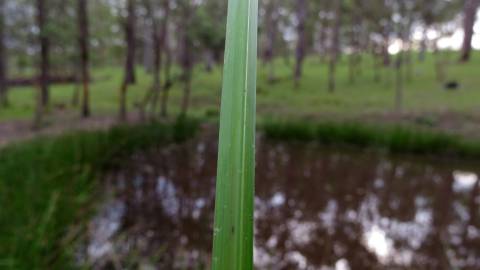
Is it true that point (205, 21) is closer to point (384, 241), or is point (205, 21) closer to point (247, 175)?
point (384, 241)

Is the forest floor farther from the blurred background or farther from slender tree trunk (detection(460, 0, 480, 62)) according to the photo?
slender tree trunk (detection(460, 0, 480, 62))

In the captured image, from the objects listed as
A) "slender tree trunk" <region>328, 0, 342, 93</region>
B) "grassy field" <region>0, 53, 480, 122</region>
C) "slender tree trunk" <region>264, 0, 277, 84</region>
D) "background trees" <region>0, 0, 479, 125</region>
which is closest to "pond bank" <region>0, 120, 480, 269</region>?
"background trees" <region>0, 0, 479, 125</region>

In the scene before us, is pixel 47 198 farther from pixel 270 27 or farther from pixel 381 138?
pixel 270 27

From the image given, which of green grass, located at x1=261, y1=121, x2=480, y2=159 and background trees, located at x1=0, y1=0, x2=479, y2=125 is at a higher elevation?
background trees, located at x1=0, y1=0, x2=479, y2=125

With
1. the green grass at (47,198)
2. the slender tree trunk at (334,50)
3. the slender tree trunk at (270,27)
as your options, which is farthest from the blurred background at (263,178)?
the slender tree trunk at (270,27)

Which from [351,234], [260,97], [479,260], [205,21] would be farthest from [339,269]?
[260,97]

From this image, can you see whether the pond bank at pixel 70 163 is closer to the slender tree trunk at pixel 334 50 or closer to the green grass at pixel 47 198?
the green grass at pixel 47 198

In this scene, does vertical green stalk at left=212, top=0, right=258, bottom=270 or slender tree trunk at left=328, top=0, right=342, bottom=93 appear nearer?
vertical green stalk at left=212, top=0, right=258, bottom=270

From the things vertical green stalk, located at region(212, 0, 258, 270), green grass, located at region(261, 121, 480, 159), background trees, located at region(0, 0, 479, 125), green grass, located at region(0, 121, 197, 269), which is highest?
background trees, located at region(0, 0, 479, 125)
